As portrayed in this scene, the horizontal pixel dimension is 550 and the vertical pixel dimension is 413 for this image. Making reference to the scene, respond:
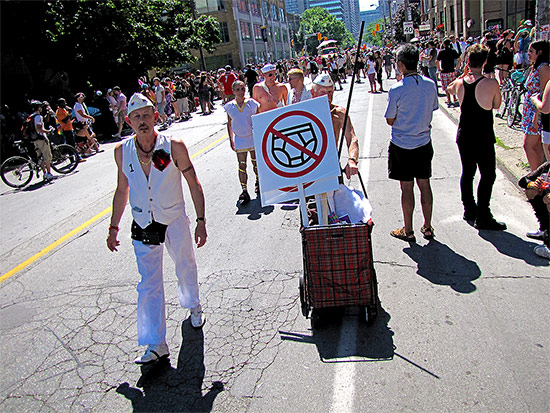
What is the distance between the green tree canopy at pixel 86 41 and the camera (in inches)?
734

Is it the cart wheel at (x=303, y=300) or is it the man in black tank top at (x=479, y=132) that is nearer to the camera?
the cart wheel at (x=303, y=300)

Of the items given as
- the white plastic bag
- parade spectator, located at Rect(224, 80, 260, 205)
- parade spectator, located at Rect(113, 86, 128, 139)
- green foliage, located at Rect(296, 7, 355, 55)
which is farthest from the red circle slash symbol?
green foliage, located at Rect(296, 7, 355, 55)

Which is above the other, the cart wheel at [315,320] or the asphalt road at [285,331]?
the cart wheel at [315,320]

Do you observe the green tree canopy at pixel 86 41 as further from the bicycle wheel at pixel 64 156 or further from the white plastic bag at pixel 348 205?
the white plastic bag at pixel 348 205

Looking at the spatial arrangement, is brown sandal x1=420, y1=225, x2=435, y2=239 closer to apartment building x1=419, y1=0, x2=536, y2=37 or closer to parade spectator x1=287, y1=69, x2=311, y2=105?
parade spectator x1=287, y1=69, x2=311, y2=105

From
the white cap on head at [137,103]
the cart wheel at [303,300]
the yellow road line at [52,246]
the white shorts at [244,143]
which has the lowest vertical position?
the yellow road line at [52,246]

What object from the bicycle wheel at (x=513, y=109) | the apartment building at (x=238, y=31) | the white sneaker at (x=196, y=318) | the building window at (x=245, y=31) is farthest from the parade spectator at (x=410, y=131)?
the building window at (x=245, y=31)

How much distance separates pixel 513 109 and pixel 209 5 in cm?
6346

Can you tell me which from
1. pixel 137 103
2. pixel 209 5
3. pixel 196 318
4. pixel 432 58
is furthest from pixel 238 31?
pixel 196 318

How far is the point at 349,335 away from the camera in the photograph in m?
3.74

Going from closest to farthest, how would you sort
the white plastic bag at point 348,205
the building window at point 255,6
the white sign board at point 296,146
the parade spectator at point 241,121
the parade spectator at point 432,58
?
1. the white sign board at point 296,146
2. the white plastic bag at point 348,205
3. the parade spectator at point 241,121
4. the parade spectator at point 432,58
5. the building window at point 255,6

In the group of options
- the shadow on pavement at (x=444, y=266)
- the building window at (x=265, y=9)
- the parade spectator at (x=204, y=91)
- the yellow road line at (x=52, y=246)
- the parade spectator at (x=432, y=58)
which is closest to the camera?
the shadow on pavement at (x=444, y=266)

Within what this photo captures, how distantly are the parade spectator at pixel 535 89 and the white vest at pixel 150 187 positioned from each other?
4423 mm

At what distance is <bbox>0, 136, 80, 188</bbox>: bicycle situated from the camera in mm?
11500
